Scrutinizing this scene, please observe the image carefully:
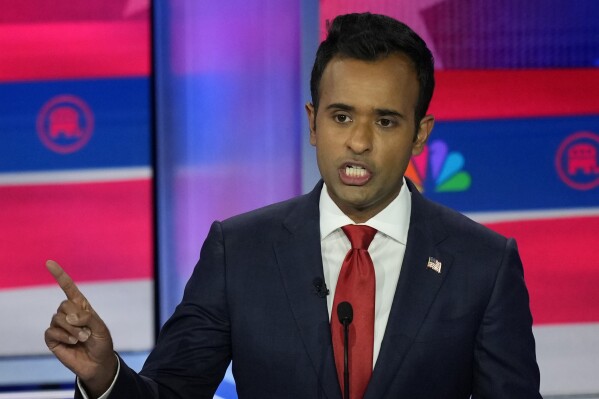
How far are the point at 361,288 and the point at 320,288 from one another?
0.26ft

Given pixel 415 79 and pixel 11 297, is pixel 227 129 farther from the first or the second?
pixel 415 79

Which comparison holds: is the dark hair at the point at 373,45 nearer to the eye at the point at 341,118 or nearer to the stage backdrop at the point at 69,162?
the eye at the point at 341,118

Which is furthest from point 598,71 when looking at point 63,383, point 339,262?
point 63,383

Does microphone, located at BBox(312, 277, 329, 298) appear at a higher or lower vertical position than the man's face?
lower

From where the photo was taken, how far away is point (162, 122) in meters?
3.25

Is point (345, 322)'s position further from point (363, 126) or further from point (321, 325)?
point (363, 126)

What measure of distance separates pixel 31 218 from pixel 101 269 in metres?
0.28

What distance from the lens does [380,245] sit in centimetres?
198

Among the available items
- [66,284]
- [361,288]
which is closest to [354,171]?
[361,288]

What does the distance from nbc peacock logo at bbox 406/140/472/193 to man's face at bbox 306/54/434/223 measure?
1369 millimetres

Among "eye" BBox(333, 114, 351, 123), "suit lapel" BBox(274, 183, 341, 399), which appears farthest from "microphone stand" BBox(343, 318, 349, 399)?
"eye" BBox(333, 114, 351, 123)

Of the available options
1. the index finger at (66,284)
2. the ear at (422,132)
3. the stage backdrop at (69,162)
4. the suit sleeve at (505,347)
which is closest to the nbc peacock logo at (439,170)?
the stage backdrop at (69,162)

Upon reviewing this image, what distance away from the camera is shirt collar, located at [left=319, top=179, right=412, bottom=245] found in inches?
77.9

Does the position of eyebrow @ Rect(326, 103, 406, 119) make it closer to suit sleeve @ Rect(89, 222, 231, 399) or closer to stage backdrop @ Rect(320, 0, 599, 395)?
suit sleeve @ Rect(89, 222, 231, 399)
